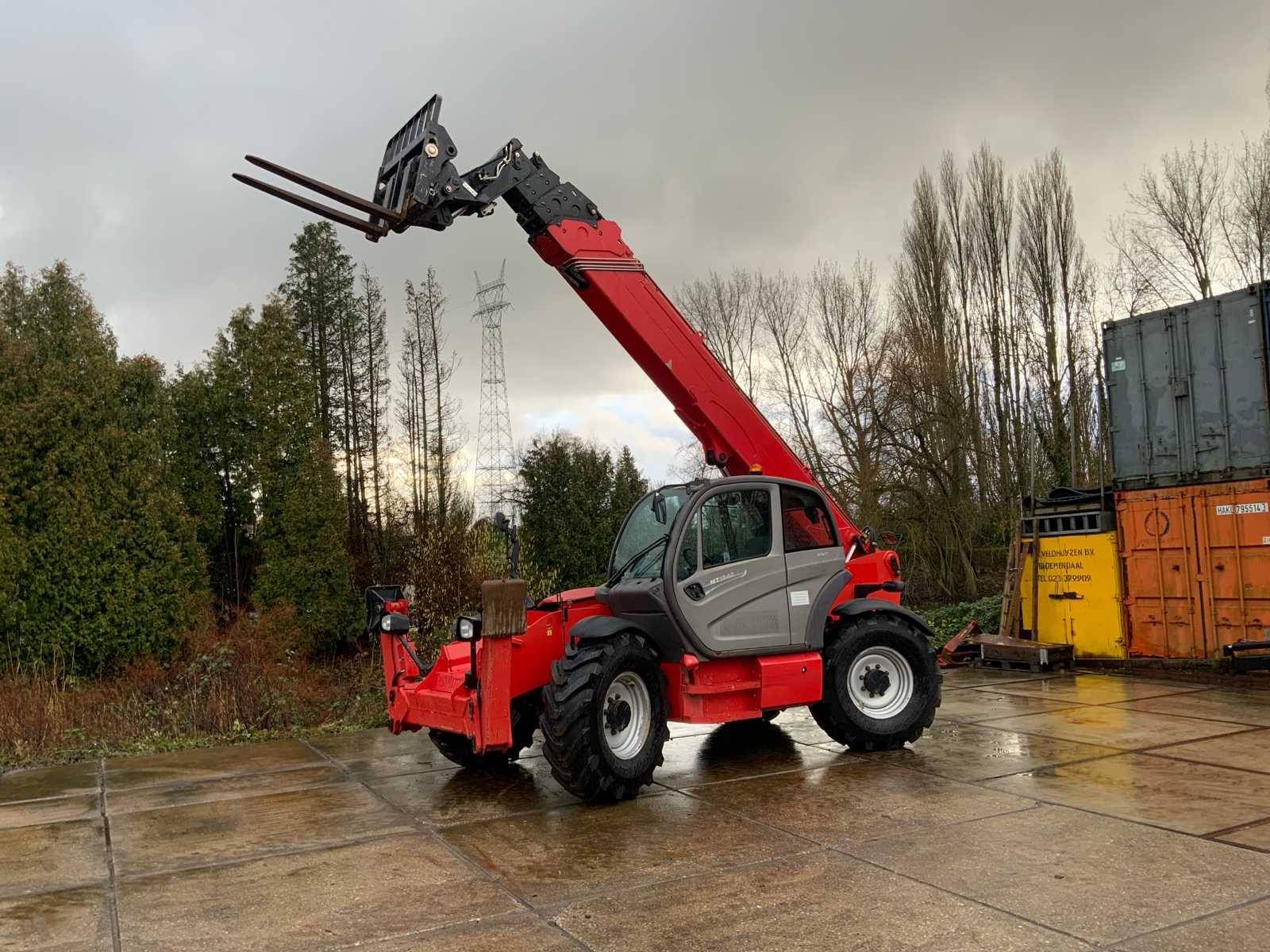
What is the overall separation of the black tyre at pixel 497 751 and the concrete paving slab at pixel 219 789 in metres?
0.78

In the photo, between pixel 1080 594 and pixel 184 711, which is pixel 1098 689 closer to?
pixel 1080 594

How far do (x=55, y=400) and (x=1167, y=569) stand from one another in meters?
17.0

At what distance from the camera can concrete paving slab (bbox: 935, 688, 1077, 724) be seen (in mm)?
9031

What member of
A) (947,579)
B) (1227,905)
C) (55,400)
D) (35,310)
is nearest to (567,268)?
(1227,905)

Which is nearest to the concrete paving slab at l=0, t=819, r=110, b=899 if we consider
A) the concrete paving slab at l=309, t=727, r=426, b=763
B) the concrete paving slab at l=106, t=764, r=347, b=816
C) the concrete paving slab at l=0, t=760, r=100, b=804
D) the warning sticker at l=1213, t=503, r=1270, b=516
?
the concrete paving slab at l=106, t=764, r=347, b=816

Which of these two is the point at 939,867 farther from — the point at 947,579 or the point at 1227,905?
the point at 947,579

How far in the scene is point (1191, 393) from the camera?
1130 centimetres

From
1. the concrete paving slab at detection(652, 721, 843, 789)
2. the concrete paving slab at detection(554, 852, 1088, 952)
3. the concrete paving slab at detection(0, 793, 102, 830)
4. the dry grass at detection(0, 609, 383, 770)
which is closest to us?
the concrete paving slab at detection(554, 852, 1088, 952)

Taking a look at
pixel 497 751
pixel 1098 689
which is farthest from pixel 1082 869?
pixel 1098 689

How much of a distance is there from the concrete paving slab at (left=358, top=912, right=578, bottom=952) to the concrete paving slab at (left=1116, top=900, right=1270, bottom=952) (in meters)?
2.17

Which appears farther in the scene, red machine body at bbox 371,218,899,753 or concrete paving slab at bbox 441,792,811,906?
red machine body at bbox 371,218,899,753

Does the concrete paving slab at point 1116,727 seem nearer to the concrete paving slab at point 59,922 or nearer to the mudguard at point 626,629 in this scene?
the mudguard at point 626,629

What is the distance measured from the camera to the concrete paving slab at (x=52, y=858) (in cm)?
500

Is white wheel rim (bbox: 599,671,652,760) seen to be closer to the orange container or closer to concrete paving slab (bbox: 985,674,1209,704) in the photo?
concrete paving slab (bbox: 985,674,1209,704)
